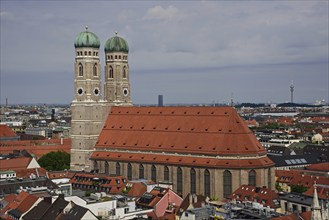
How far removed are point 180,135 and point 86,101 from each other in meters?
24.9

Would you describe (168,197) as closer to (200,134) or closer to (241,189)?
(241,189)

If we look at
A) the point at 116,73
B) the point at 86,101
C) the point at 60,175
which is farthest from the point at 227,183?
the point at 116,73

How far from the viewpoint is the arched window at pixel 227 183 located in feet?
313

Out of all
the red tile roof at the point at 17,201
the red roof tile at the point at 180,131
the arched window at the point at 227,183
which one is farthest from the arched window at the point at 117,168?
the red tile roof at the point at 17,201

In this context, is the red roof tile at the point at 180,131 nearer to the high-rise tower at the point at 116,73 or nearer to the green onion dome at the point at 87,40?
the high-rise tower at the point at 116,73

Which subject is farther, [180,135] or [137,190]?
[180,135]

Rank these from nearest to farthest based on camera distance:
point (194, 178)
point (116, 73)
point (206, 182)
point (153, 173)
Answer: point (206, 182), point (194, 178), point (153, 173), point (116, 73)

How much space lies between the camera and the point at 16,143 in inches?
6206

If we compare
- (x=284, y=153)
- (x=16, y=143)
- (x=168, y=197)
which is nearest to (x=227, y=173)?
(x=168, y=197)

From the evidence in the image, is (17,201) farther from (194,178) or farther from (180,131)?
(180,131)

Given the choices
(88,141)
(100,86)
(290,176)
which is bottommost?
(290,176)

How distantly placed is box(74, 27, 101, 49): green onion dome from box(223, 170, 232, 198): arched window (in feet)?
144

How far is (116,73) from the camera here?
123375 millimetres

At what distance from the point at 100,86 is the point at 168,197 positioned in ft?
152
